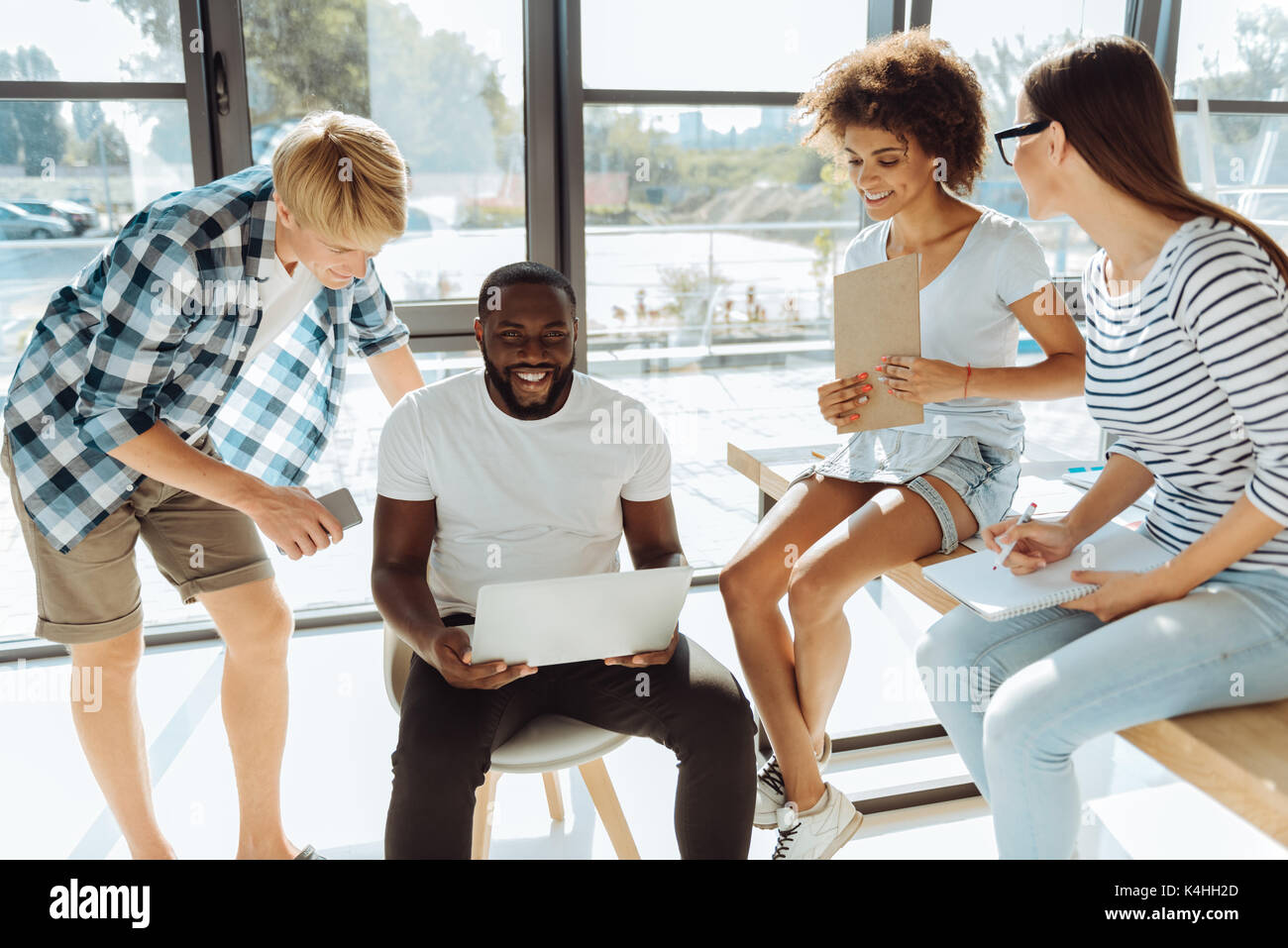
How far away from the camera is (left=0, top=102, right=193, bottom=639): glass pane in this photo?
2.57 metres

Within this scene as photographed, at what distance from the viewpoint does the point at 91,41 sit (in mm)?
2541

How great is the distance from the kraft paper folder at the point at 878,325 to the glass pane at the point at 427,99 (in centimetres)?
144

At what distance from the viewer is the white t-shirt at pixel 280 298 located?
5.85ft

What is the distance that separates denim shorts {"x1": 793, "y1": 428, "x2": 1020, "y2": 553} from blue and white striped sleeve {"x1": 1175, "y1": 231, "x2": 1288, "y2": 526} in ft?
1.83

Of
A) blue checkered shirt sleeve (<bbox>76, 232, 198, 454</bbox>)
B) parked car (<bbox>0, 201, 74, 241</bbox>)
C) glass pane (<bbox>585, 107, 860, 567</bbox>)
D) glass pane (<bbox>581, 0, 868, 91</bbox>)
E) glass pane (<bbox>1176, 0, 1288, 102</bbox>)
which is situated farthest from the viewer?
glass pane (<bbox>1176, 0, 1288, 102</bbox>)

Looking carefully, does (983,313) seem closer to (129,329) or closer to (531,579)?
(531,579)

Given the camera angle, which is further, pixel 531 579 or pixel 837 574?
pixel 837 574

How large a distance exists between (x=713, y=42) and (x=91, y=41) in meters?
1.72

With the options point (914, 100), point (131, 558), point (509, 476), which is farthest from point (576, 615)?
point (914, 100)

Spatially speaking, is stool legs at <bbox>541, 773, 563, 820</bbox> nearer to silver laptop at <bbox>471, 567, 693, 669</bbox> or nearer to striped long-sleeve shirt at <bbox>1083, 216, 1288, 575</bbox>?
silver laptop at <bbox>471, 567, 693, 669</bbox>

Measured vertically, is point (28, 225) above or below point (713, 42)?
below

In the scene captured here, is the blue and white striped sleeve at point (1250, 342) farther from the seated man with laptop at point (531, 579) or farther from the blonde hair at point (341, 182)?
the blonde hair at point (341, 182)

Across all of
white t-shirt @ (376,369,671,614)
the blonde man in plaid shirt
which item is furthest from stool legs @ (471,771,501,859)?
the blonde man in plaid shirt

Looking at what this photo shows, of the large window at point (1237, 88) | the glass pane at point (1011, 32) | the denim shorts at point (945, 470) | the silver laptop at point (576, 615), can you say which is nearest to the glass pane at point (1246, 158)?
the large window at point (1237, 88)
